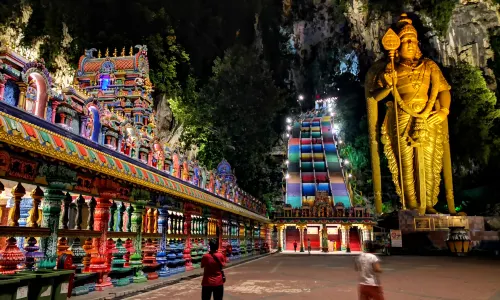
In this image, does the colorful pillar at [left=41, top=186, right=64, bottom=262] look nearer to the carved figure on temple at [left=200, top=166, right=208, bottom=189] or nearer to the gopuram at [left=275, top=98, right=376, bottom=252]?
the carved figure on temple at [left=200, top=166, right=208, bottom=189]

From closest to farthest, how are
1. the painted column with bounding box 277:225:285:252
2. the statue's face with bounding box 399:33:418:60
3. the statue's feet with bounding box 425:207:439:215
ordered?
the statue's feet with bounding box 425:207:439:215 < the statue's face with bounding box 399:33:418:60 < the painted column with bounding box 277:225:285:252

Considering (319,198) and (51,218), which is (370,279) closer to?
(51,218)

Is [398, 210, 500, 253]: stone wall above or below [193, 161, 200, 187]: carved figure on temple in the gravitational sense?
below

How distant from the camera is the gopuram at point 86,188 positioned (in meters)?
5.14

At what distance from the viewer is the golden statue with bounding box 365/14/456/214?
23.8 m

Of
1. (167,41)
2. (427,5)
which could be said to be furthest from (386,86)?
(167,41)

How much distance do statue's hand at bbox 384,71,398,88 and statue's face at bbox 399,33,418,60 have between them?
62.8 inches

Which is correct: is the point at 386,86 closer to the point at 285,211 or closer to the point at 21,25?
the point at 285,211

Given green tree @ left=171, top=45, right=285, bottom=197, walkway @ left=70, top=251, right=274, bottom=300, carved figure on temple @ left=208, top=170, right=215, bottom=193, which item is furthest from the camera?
green tree @ left=171, top=45, right=285, bottom=197

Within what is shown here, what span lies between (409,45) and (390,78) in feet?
8.25

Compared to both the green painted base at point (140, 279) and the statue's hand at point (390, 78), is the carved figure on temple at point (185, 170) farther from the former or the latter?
the statue's hand at point (390, 78)

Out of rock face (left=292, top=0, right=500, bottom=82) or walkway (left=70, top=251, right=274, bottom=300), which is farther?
rock face (left=292, top=0, right=500, bottom=82)

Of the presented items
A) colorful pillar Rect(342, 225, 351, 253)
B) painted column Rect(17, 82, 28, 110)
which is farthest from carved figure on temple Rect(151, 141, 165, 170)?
colorful pillar Rect(342, 225, 351, 253)

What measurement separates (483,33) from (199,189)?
29.2 metres
